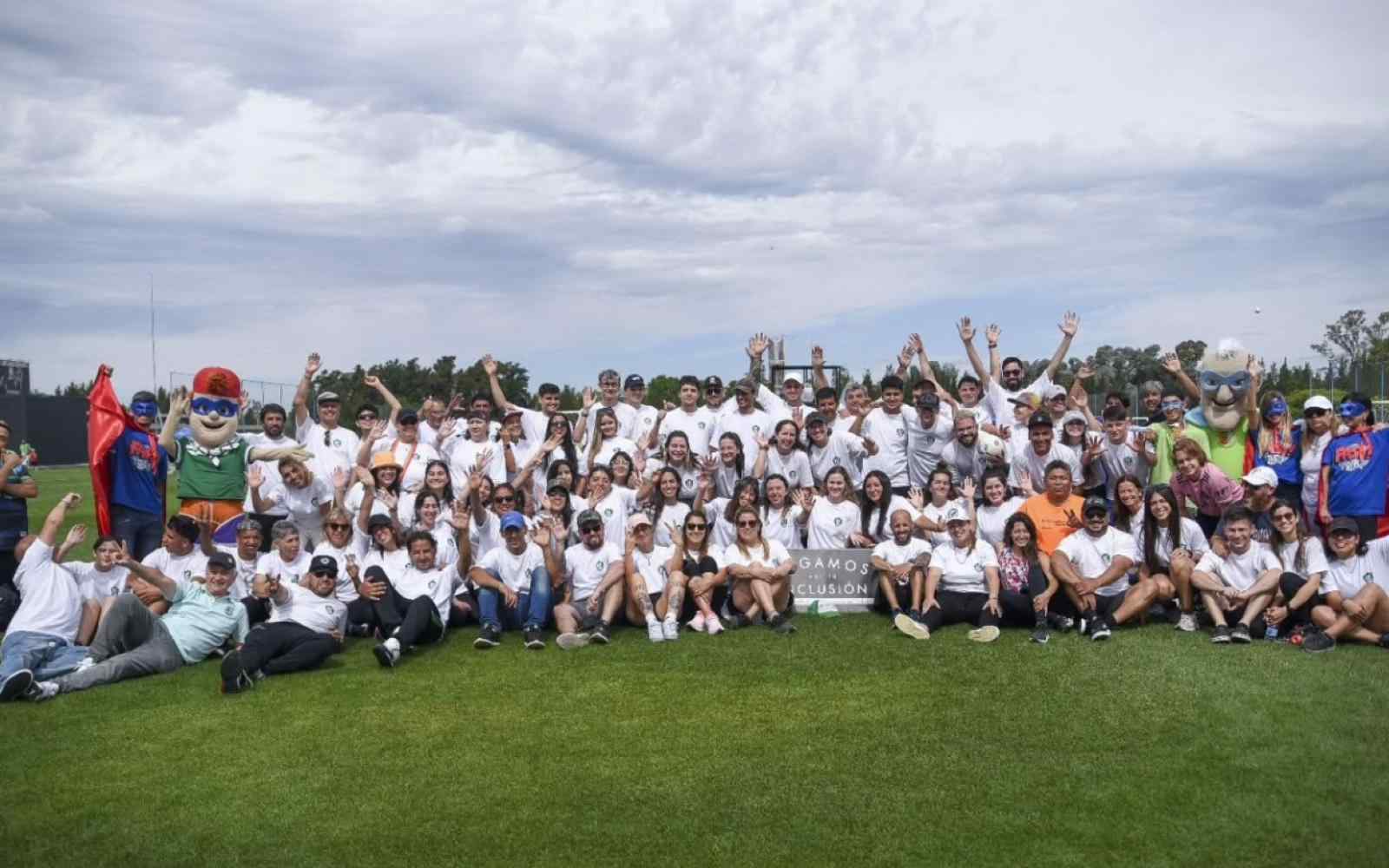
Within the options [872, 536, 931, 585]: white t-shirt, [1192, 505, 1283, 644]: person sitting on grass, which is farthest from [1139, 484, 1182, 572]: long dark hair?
[872, 536, 931, 585]: white t-shirt

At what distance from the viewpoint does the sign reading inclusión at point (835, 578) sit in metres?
9.80

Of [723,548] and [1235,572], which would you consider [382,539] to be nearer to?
[723,548]

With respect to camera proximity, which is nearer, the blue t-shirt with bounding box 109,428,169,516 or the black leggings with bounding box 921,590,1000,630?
the black leggings with bounding box 921,590,1000,630

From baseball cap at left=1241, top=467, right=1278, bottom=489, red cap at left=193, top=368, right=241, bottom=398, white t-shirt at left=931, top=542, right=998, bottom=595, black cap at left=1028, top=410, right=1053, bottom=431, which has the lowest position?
white t-shirt at left=931, top=542, right=998, bottom=595

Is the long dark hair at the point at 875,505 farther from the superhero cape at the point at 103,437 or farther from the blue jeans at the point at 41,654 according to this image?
the superhero cape at the point at 103,437

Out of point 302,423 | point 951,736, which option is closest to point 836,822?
point 951,736

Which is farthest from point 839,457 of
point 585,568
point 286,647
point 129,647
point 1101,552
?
point 129,647

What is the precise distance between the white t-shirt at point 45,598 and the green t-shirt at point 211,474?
75.8 inches

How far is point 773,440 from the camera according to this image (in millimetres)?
10688

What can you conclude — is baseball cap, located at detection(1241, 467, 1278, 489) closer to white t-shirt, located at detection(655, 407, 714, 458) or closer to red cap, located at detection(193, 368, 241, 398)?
white t-shirt, located at detection(655, 407, 714, 458)

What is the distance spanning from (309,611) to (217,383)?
9.85ft

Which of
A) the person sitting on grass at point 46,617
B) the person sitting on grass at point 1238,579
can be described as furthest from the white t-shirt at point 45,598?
the person sitting on grass at point 1238,579

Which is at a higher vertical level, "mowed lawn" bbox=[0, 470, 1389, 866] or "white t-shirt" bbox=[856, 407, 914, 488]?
"white t-shirt" bbox=[856, 407, 914, 488]

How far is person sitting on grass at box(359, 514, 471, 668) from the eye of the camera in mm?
8703
